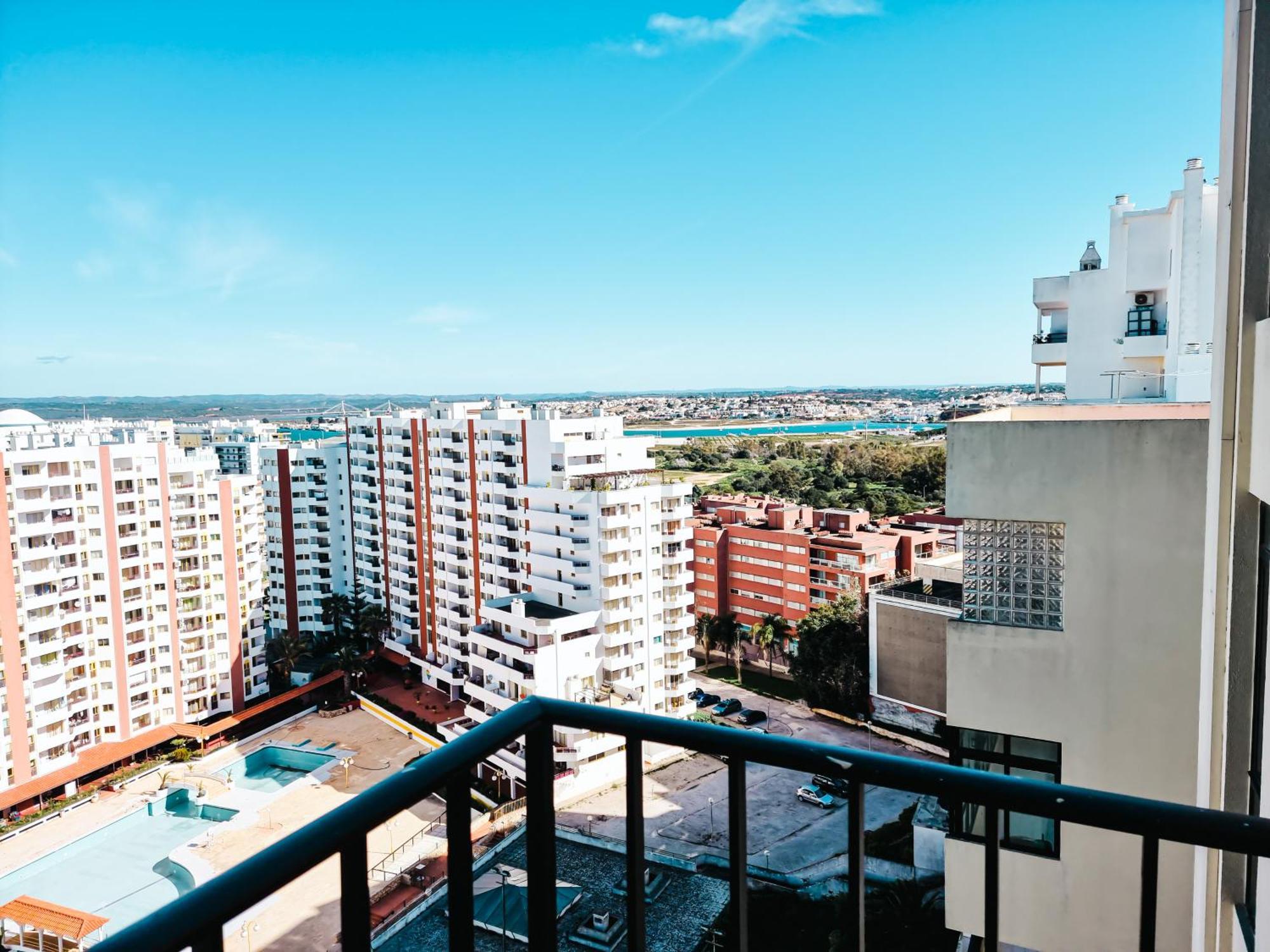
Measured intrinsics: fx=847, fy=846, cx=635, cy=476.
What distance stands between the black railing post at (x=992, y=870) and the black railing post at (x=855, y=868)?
0.40 feet

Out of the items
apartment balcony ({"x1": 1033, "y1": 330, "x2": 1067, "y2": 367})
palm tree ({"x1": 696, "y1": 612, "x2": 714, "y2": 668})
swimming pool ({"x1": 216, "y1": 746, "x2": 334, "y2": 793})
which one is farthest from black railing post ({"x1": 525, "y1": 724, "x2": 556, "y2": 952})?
palm tree ({"x1": 696, "y1": 612, "x2": 714, "y2": 668})

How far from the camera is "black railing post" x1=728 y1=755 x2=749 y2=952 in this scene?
3.01ft

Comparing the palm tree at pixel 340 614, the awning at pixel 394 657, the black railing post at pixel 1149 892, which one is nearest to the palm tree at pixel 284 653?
the palm tree at pixel 340 614

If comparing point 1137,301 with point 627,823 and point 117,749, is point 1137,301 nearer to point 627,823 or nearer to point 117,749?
point 627,823

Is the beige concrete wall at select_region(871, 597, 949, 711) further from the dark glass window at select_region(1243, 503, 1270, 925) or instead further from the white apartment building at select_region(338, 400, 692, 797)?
the dark glass window at select_region(1243, 503, 1270, 925)

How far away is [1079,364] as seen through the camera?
9.74m

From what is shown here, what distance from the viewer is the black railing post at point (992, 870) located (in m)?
0.83

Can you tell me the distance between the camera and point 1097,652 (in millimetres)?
3381

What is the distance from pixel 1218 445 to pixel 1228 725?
628 millimetres

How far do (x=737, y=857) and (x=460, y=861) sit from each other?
1.01 ft

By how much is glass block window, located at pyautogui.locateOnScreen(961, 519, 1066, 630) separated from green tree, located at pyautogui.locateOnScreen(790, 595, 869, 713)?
15515 millimetres

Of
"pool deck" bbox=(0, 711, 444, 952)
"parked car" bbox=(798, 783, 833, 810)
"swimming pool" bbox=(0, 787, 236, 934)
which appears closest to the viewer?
"pool deck" bbox=(0, 711, 444, 952)

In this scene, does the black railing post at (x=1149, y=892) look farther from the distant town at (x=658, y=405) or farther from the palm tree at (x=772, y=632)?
the distant town at (x=658, y=405)

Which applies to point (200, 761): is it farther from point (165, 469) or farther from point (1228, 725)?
point (1228, 725)
